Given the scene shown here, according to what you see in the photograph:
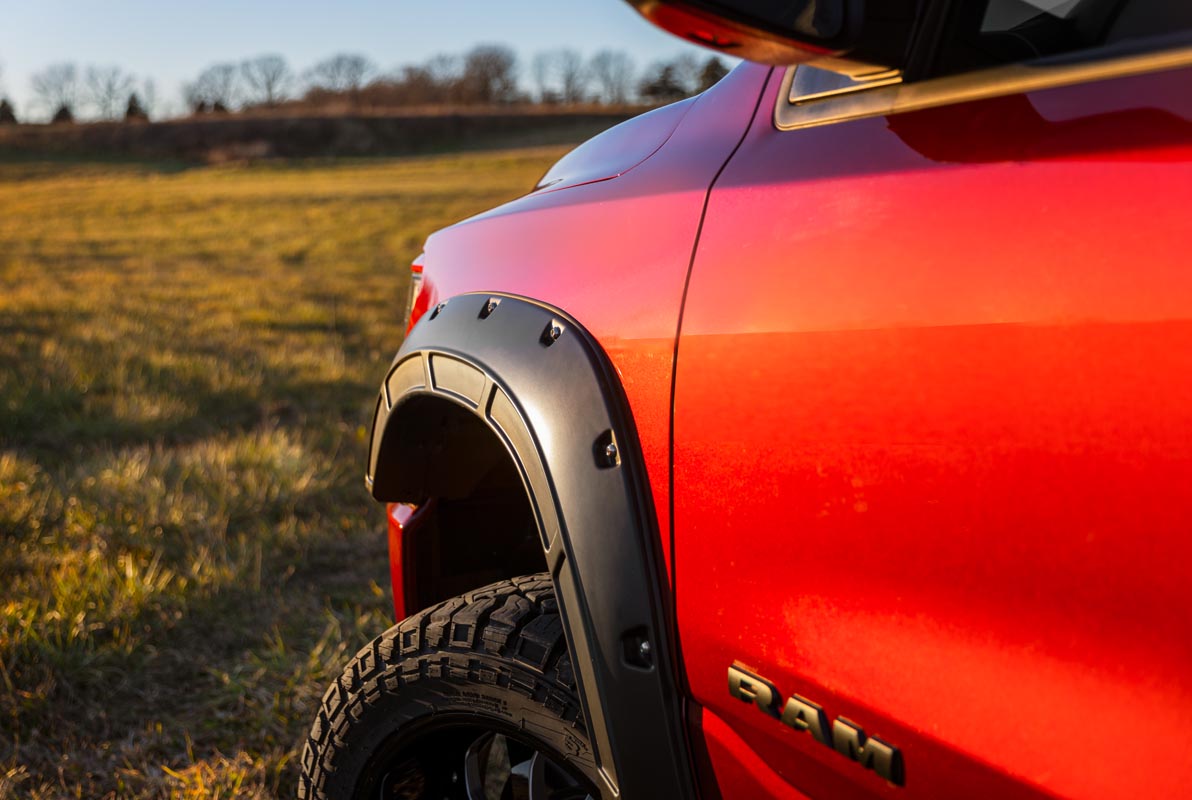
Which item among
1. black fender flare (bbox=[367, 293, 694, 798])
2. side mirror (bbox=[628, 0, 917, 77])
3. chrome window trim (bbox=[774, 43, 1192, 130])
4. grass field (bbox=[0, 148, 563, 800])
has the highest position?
side mirror (bbox=[628, 0, 917, 77])

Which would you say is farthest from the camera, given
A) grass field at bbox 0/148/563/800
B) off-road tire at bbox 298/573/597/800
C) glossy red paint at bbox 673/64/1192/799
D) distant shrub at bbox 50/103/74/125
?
distant shrub at bbox 50/103/74/125

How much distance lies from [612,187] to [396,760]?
39.7 inches

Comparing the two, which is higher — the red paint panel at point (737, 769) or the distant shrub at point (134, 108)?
the distant shrub at point (134, 108)

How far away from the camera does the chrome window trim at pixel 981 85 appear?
85 cm

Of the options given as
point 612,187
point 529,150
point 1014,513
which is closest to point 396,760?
point 612,187

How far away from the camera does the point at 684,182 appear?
1248 millimetres

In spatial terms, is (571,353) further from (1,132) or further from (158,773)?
(1,132)

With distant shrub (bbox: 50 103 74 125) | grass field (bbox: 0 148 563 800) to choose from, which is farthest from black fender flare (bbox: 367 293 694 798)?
distant shrub (bbox: 50 103 74 125)

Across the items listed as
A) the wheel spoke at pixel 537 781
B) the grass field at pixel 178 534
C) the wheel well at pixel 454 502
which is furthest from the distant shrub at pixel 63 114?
the wheel spoke at pixel 537 781

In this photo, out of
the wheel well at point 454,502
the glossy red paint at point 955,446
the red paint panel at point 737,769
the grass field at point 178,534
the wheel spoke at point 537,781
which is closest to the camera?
the glossy red paint at point 955,446

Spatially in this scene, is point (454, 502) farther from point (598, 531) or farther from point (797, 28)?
point (797, 28)

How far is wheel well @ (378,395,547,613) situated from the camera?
70.7 inches

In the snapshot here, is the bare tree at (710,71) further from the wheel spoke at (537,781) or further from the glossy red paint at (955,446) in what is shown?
the wheel spoke at (537,781)

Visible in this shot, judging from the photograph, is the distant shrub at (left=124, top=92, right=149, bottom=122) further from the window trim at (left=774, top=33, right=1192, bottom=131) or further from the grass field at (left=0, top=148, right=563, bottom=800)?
the window trim at (left=774, top=33, right=1192, bottom=131)
